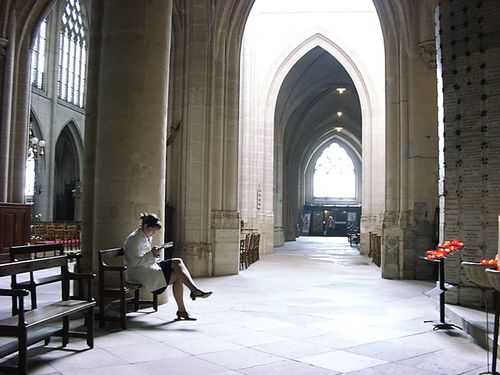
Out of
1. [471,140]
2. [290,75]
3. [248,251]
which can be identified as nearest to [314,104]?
[290,75]

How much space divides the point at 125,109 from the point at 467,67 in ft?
15.8

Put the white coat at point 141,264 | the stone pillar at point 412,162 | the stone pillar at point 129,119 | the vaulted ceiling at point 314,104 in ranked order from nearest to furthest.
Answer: the white coat at point 141,264, the stone pillar at point 129,119, the stone pillar at point 412,162, the vaulted ceiling at point 314,104

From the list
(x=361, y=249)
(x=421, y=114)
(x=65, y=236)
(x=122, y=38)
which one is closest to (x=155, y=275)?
(x=122, y=38)

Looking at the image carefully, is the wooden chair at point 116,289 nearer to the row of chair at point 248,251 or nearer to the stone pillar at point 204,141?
the stone pillar at point 204,141

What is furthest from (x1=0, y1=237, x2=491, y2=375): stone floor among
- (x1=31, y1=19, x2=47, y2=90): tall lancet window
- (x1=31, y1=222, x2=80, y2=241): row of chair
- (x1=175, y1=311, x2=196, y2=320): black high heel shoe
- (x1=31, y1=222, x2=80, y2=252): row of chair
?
(x1=31, y1=19, x2=47, y2=90): tall lancet window

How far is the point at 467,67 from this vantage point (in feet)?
23.5

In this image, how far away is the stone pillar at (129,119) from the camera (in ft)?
23.5

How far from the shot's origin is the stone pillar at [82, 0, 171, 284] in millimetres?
7164

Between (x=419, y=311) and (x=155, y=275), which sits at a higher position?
(x=155, y=275)

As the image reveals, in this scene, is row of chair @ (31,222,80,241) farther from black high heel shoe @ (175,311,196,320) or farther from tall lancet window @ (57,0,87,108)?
tall lancet window @ (57,0,87,108)

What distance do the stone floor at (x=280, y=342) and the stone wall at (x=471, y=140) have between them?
1.20 metres

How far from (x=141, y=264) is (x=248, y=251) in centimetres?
872

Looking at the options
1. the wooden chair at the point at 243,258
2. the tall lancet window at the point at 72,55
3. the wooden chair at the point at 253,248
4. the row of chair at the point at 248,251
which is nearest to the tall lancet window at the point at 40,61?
the tall lancet window at the point at 72,55

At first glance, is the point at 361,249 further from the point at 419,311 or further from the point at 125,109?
the point at 125,109
